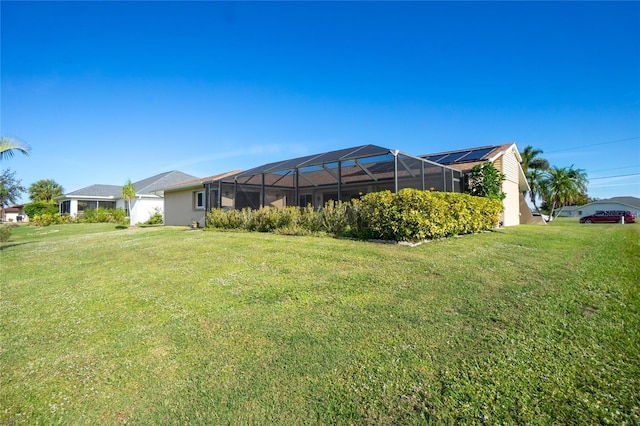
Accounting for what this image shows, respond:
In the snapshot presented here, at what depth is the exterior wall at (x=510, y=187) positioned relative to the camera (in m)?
16.8

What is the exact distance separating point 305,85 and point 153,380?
1575cm

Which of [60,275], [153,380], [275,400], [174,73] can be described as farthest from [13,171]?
[275,400]

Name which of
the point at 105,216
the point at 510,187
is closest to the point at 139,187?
the point at 105,216

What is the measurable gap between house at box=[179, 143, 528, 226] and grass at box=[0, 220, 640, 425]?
6445 mm

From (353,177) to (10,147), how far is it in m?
12.7

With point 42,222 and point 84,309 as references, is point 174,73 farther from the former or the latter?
point 42,222

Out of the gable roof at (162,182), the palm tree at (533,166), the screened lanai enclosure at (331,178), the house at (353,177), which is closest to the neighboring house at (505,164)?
the house at (353,177)

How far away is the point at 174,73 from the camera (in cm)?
1372

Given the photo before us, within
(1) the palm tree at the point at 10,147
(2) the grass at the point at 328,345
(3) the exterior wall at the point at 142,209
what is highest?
(1) the palm tree at the point at 10,147

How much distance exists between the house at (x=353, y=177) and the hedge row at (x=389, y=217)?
158 cm

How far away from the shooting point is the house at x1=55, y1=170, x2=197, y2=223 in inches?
1048

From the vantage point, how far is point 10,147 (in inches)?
388

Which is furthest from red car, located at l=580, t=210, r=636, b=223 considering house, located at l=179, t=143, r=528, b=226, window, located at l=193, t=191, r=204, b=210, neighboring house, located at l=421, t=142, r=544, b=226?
window, located at l=193, t=191, r=204, b=210

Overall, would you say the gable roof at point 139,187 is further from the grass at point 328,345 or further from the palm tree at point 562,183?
the palm tree at point 562,183
